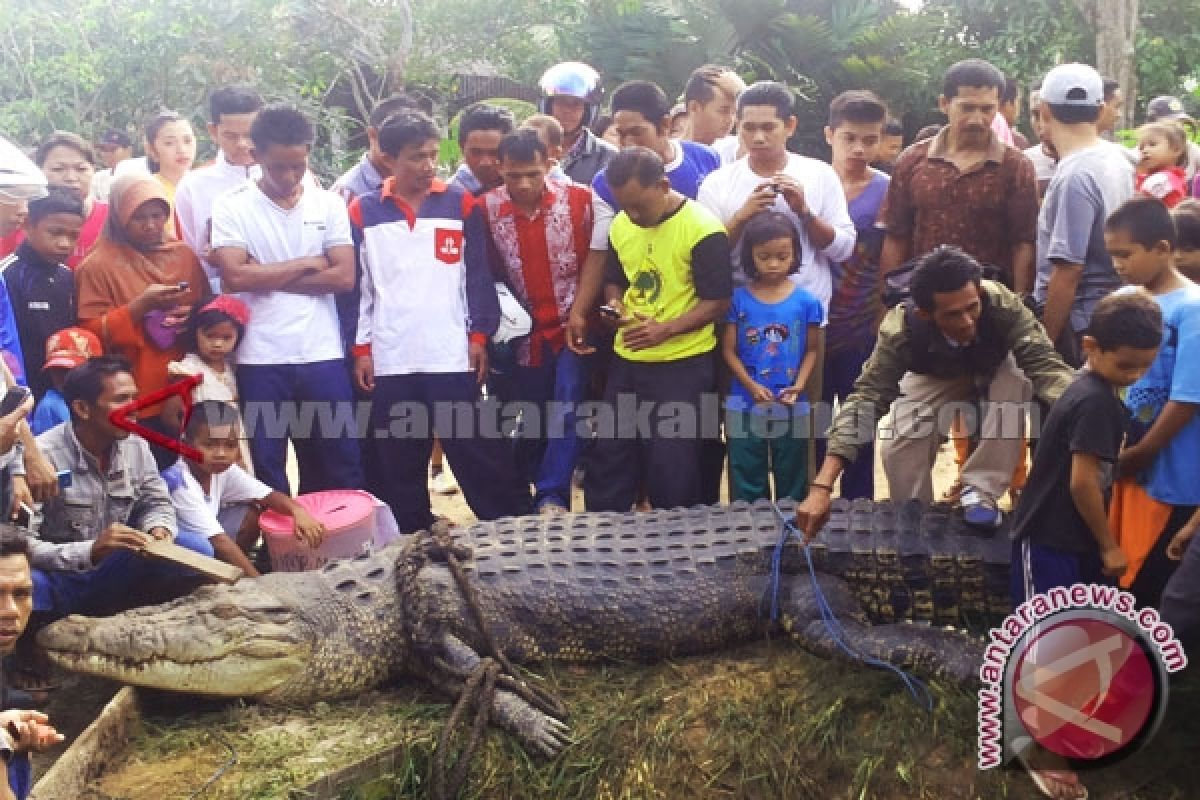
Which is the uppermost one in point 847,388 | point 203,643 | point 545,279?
point 545,279

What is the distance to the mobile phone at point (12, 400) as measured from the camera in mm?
3320

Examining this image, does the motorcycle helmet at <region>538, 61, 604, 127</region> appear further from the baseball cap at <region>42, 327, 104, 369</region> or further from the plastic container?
the baseball cap at <region>42, 327, 104, 369</region>

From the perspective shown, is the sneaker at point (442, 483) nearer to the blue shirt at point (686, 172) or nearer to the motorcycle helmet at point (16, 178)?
the blue shirt at point (686, 172)

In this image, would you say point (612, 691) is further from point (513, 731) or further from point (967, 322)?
point (967, 322)

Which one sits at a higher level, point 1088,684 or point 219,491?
point 219,491

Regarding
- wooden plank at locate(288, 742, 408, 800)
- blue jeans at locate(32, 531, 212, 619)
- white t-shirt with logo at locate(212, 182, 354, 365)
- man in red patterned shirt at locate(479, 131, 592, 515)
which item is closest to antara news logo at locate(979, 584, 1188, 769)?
wooden plank at locate(288, 742, 408, 800)

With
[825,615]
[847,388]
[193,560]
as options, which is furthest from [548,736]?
[847,388]

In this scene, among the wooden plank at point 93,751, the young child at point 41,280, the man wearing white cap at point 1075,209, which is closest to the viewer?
the wooden plank at point 93,751

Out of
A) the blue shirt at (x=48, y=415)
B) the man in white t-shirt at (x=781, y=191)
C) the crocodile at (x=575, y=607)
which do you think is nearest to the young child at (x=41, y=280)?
the blue shirt at (x=48, y=415)

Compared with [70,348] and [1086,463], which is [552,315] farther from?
[1086,463]

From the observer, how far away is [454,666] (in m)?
3.44

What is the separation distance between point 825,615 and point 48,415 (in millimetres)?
2958

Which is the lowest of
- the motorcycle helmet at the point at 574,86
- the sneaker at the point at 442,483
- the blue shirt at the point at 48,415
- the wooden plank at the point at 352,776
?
the sneaker at the point at 442,483

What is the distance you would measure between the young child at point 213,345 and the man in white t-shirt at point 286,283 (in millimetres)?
66
